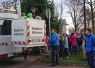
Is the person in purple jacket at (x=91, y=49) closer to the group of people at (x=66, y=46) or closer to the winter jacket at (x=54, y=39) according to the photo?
the group of people at (x=66, y=46)

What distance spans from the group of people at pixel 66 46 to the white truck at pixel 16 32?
0.77 m

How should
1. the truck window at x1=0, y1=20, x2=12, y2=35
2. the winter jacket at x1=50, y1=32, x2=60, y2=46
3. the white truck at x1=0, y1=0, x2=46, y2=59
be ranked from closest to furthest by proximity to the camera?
the white truck at x1=0, y1=0, x2=46, y2=59 → the winter jacket at x1=50, y1=32, x2=60, y2=46 → the truck window at x1=0, y1=20, x2=12, y2=35

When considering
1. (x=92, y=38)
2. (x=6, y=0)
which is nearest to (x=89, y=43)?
(x=92, y=38)

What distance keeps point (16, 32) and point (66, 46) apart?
3.92 m

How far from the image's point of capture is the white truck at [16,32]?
14609mm

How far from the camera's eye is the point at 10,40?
1516cm

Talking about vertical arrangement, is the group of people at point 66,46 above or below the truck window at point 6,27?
below

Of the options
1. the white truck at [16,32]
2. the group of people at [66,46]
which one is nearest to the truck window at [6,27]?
the white truck at [16,32]

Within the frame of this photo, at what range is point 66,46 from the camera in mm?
17766

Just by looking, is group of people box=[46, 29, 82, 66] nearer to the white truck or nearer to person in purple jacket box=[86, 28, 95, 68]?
the white truck

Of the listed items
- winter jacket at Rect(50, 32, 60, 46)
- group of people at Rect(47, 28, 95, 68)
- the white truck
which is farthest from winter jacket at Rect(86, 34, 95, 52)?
the white truck

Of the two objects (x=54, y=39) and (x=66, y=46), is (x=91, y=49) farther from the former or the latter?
(x=66, y=46)

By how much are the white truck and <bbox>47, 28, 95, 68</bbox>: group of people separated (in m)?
0.77

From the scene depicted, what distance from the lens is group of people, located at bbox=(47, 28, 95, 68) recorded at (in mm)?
10523
